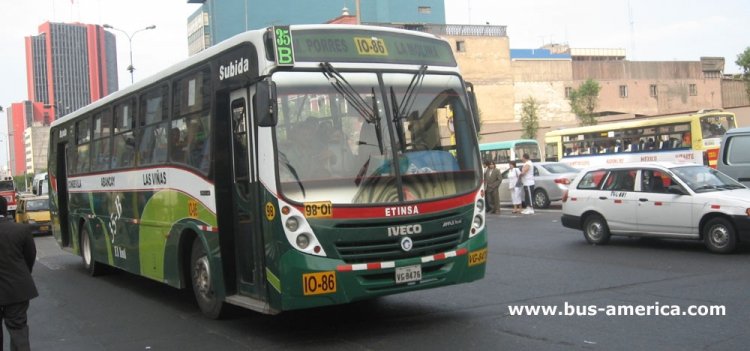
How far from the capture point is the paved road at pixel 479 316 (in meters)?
6.75

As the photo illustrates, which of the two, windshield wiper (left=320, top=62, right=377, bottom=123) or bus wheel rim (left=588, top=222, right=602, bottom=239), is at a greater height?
windshield wiper (left=320, top=62, right=377, bottom=123)

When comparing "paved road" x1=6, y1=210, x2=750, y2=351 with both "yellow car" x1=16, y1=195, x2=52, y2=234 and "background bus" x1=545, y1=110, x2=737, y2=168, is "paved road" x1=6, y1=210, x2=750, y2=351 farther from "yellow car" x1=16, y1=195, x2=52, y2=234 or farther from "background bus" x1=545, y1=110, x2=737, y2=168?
"yellow car" x1=16, y1=195, x2=52, y2=234

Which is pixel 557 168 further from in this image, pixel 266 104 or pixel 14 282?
pixel 14 282

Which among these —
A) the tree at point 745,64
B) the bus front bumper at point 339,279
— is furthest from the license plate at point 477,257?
the tree at point 745,64

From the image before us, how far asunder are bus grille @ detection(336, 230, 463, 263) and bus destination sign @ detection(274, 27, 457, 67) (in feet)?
6.09

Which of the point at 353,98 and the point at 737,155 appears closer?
the point at 353,98

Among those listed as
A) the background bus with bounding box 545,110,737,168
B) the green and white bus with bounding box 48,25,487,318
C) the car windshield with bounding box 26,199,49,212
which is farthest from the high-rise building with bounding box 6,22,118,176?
the green and white bus with bounding box 48,25,487,318

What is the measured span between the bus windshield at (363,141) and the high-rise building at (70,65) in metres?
57.4

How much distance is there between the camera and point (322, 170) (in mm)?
6754

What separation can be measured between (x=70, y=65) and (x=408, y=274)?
78165mm

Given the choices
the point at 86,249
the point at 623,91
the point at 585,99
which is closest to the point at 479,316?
the point at 86,249

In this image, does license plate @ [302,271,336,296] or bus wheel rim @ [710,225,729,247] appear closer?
license plate @ [302,271,336,296]

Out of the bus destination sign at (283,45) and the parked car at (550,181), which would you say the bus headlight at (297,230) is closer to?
the bus destination sign at (283,45)

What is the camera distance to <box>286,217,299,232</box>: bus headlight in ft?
21.5
